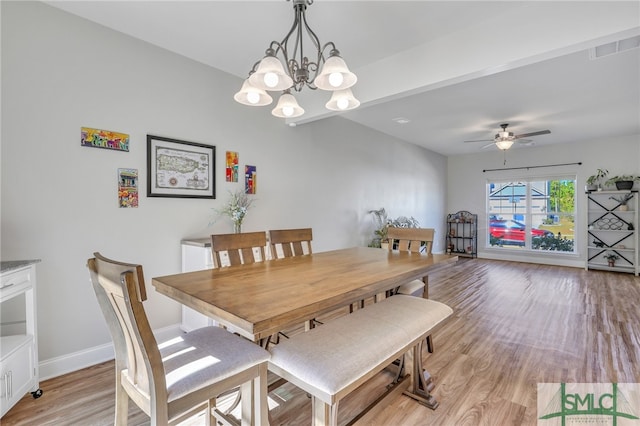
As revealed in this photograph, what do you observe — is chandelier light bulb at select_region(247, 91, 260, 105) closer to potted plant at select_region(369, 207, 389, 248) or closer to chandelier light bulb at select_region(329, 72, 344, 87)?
chandelier light bulb at select_region(329, 72, 344, 87)

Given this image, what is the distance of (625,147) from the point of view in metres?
5.82

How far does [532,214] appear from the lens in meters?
6.98

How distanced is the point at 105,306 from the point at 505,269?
6904 millimetres

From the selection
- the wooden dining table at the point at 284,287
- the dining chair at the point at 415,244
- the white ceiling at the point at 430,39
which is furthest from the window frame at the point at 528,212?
the wooden dining table at the point at 284,287

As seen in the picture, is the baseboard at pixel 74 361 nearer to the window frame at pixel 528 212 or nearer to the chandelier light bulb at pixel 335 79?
the chandelier light bulb at pixel 335 79

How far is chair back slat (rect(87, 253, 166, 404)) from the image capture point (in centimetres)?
96

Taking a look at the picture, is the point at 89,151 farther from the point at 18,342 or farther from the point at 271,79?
the point at 271,79

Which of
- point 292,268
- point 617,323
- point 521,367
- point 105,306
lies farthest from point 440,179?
point 105,306

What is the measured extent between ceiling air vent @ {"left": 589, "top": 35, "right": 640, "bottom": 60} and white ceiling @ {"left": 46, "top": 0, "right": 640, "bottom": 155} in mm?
214

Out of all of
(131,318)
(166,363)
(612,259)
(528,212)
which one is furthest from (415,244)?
(612,259)

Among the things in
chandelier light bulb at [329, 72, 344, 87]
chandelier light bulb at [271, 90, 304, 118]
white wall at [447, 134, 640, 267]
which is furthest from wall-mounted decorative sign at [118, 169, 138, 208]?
white wall at [447, 134, 640, 267]

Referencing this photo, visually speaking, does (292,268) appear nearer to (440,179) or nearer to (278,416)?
(278,416)

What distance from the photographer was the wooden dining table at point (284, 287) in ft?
Result: 3.62

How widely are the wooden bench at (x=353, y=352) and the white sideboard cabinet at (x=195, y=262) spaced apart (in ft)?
4.70
